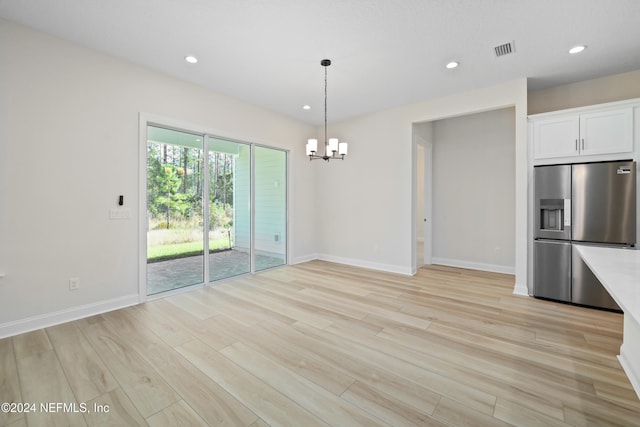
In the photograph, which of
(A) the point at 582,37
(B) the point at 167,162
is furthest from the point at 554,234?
(B) the point at 167,162

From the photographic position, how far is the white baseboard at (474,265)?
4.71 m

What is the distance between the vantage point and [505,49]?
2912 millimetres

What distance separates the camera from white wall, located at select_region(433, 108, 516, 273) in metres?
4.72

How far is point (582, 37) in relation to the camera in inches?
107

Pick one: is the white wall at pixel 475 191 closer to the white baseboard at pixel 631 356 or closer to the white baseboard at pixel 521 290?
the white baseboard at pixel 521 290

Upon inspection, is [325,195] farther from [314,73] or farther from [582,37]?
[582,37]

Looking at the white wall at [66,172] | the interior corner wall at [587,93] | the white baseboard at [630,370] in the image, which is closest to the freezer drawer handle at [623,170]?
the interior corner wall at [587,93]

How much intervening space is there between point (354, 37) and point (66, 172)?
330 cm

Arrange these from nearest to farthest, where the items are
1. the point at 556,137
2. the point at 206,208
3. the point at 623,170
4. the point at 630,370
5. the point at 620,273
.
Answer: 1. the point at 620,273
2. the point at 630,370
3. the point at 623,170
4. the point at 556,137
5. the point at 206,208

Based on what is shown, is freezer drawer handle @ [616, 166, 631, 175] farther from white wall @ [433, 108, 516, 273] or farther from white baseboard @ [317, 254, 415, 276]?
white baseboard @ [317, 254, 415, 276]

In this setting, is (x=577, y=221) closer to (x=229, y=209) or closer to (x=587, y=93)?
(x=587, y=93)

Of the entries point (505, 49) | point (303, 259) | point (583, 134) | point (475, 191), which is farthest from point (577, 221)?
point (303, 259)

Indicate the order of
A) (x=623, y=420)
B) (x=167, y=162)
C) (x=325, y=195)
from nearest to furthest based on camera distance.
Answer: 1. (x=623, y=420)
2. (x=167, y=162)
3. (x=325, y=195)

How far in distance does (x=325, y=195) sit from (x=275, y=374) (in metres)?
Result: 4.17
